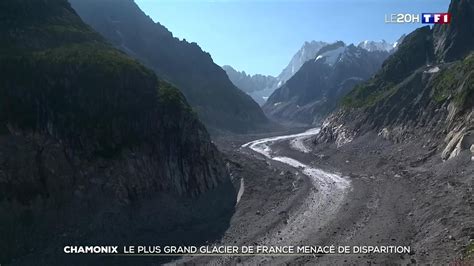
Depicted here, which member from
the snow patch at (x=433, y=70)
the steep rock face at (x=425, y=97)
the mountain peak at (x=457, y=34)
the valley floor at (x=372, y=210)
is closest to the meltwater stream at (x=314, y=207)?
the valley floor at (x=372, y=210)

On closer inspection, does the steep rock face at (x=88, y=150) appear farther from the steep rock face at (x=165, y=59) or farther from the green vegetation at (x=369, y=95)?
the steep rock face at (x=165, y=59)

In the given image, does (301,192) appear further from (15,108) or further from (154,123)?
(15,108)

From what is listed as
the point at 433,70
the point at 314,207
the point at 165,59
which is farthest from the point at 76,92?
the point at 165,59

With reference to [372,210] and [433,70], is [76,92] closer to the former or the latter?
[372,210]

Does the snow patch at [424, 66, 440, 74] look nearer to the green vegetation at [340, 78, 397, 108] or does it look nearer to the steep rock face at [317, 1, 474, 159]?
the steep rock face at [317, 1, 474, 159]

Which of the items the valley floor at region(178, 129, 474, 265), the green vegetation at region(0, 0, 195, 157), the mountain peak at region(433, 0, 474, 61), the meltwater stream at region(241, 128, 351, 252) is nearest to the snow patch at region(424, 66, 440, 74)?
the mountain peak at region(433, 0, 474, 61)

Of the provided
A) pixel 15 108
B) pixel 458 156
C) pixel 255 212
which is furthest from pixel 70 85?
pixel 458 156
